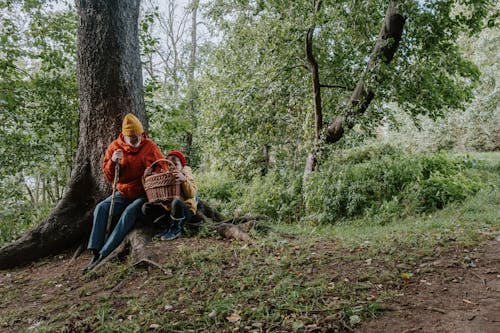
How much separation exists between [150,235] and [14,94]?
3.90m

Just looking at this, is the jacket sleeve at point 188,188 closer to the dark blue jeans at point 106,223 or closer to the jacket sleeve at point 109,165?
the dark blue jeans at point 106,223

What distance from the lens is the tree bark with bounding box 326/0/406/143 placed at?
22.9 feet

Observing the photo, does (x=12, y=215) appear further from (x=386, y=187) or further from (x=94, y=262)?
(x=386, y=187)

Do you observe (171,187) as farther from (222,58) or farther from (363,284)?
(222,58)

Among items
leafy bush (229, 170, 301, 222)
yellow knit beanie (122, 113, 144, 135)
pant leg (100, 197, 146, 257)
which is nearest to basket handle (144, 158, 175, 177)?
pant leg (100, 197, 146, 257)

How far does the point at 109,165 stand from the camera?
14.9 ft

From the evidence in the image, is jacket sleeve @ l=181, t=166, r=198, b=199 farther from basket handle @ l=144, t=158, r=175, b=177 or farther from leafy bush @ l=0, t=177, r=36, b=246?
leafy bush @ l=0, t=177, r=36, b=246

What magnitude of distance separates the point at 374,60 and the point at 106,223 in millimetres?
5843

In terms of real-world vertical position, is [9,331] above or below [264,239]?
below

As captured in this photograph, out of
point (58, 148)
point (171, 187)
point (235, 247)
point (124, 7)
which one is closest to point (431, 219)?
point (235, 247)

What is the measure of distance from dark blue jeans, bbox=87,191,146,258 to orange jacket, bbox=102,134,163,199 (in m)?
0.12

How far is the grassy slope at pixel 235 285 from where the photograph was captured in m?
2.60

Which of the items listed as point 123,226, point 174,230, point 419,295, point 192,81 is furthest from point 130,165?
point 192,81

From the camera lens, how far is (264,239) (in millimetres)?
4312
